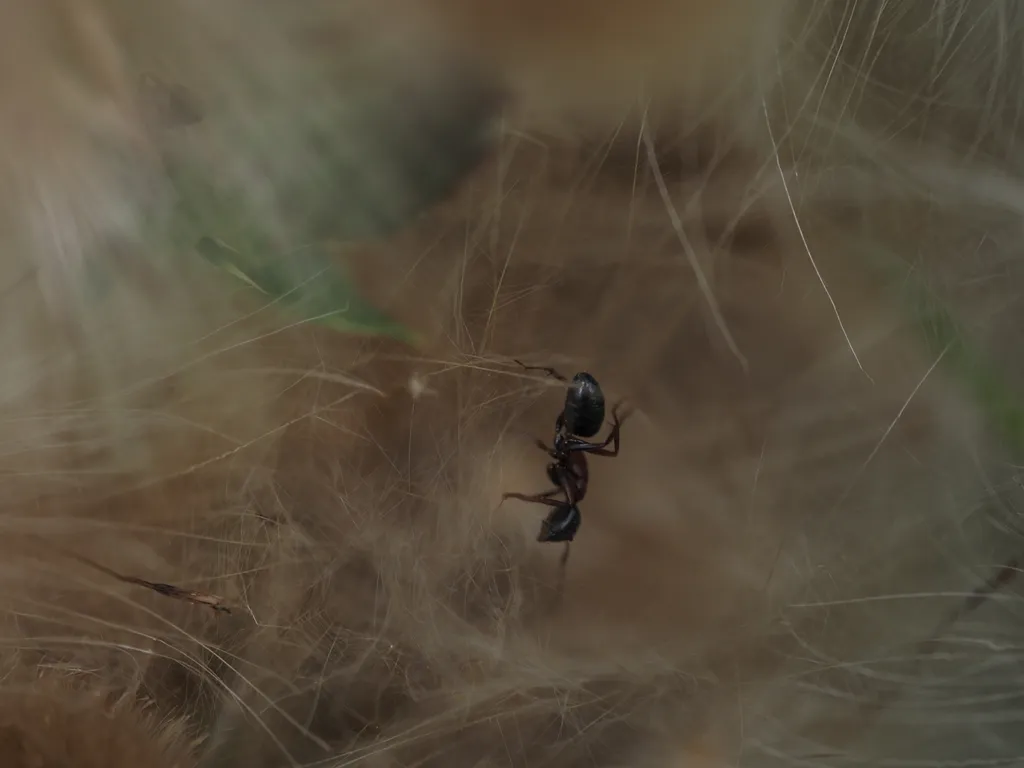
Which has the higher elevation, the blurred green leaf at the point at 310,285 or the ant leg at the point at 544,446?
the blurred green leaf at the point at 310,285

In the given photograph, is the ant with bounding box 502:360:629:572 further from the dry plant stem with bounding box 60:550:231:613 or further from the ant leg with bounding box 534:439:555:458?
Result: the dry plant stem with bounding box 60:550:231:613

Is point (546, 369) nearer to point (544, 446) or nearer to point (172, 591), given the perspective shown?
point (544, 446)

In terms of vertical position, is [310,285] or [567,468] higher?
[310,285]

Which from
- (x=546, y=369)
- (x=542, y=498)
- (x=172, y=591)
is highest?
(x=546, y=369)

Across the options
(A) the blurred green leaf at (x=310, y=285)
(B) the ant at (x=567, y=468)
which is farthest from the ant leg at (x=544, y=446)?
(A) the blurred green leaf at (x=310, y=285)

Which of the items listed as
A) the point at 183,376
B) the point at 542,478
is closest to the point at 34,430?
Answer: the point at 183,376

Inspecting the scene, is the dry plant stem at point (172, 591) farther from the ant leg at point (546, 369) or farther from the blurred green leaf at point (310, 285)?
the ant leg at point (546, 369)

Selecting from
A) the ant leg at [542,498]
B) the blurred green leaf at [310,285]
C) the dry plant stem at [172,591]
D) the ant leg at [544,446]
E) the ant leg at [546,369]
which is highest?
the blurred green leaf at [310,285]

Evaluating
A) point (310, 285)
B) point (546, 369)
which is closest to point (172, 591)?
point (310, 285)

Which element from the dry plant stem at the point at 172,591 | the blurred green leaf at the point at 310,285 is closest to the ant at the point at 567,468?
the blurred green leaf at the point at 310,285
